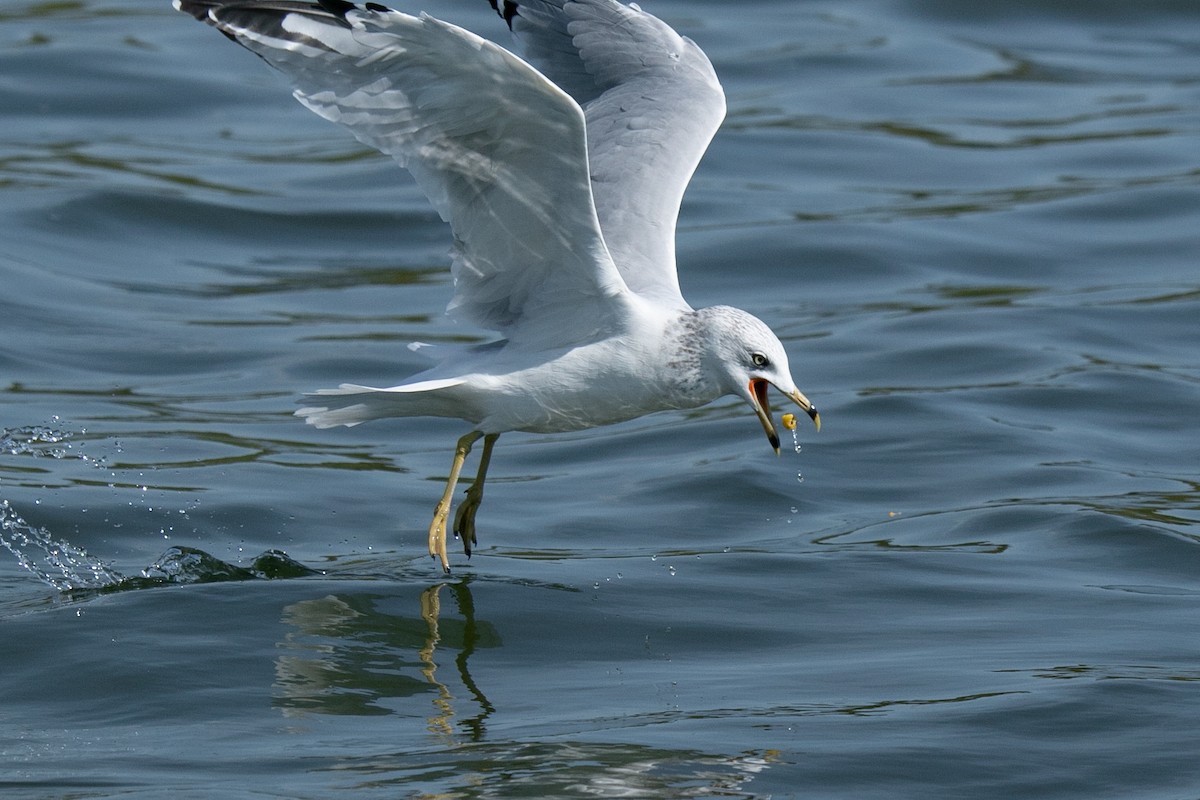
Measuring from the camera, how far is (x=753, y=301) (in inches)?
582

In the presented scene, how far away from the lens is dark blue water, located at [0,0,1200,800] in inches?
279

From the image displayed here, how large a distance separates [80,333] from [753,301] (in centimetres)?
470

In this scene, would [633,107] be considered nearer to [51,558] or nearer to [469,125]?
[469,125]

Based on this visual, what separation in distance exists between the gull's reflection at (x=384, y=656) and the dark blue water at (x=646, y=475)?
2cm

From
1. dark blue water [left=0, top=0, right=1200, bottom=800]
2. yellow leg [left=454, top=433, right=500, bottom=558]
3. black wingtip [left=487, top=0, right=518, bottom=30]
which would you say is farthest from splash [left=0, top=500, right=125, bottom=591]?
black wingtip [left=487, top=0, right=518, bottom=30]

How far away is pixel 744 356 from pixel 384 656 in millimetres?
1821

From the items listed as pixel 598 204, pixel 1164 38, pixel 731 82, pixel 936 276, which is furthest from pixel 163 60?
pixel 598 204

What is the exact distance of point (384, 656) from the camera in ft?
26.1

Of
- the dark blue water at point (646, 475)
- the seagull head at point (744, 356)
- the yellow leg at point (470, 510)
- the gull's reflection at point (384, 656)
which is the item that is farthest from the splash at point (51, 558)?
the seagull head at point (744, 356)

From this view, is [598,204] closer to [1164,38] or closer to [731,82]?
[731,82]

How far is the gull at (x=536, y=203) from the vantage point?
7203 millimetres

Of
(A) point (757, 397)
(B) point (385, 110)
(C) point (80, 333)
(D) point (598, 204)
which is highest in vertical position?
(B) point (385, 110)

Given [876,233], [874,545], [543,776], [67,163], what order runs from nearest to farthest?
1. [543,776]
2. [874,545]
3. [876,233]
4. [67,163]

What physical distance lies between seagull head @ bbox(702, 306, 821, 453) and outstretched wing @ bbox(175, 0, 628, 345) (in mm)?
404
